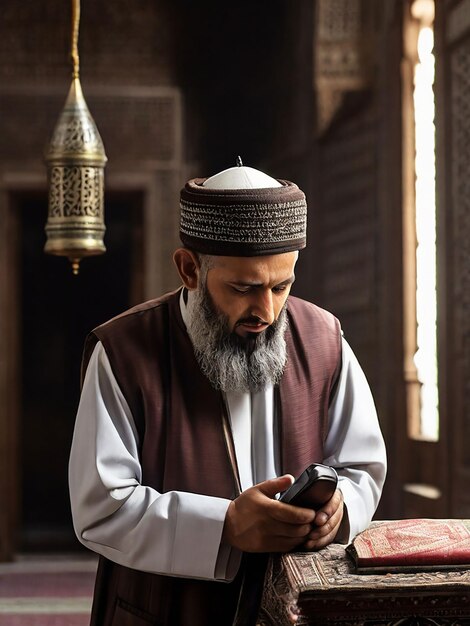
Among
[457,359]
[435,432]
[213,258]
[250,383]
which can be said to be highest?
[213,258]

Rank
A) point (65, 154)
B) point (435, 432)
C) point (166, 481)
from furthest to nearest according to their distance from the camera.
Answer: point (435, 432) → point (65, 154) → point (166, 481)

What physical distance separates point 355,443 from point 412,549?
40cm

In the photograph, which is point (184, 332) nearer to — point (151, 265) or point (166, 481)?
point (166, 481)

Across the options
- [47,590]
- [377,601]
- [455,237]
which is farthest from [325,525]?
[47,590]

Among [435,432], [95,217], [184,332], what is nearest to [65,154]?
[95,217]

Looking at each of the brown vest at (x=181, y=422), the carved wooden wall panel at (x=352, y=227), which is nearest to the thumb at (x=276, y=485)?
the brown vest at (x=181, y=422)

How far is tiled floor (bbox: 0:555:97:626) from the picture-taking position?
21.3 ft

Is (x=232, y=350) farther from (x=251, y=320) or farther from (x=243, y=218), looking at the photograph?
(x=243, y=218)

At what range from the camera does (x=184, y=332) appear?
7.89 feet

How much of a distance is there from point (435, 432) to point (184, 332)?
4702 mm

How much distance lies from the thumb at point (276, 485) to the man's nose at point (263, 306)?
349 mm

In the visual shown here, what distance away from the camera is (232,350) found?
2.32 metres

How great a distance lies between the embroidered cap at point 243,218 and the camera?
2.24m

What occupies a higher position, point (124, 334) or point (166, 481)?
point (124, 334)
